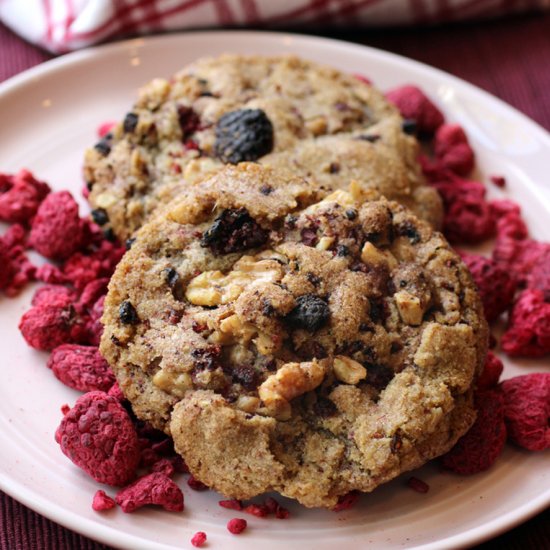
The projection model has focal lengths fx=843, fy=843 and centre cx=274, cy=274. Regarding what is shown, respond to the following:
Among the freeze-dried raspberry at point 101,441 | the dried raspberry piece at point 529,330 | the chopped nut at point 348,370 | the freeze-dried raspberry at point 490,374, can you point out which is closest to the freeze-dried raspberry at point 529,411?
the freeze-dried raspberry at point 490,374

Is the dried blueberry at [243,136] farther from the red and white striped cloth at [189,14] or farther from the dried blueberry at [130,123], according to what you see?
the red and white striped cloth at [189,14]

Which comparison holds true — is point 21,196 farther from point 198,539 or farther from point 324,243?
point 198,539

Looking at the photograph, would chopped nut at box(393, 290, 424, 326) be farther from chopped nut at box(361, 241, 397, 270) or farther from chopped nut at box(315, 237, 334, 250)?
chopped nut at box(315, 237, 334, 250)

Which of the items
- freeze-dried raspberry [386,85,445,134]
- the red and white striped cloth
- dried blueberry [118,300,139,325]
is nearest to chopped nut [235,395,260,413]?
dried blueberry [118,300,139,325]

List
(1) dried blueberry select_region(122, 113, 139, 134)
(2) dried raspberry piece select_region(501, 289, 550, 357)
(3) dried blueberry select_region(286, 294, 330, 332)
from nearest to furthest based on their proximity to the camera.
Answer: (3) dried blueberry select_region(286, 294, 330, 332) → (2) dried raspberry piece select_region(501, 289, 550, 357) → (1) dried blueberry select_region(122, 113, 139, 134)

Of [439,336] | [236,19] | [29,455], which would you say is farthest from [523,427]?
Result: [236,19]

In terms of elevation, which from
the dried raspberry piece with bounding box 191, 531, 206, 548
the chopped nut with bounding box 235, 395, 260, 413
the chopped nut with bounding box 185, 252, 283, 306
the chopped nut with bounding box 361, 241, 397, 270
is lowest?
the dried raspberry piece with bounding box 191, 531, 206, 548

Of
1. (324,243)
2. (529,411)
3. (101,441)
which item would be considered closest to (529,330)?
(529,411)
